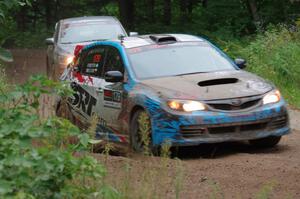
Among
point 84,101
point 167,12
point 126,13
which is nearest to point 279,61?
point 84,101

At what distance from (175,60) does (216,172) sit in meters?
3.01

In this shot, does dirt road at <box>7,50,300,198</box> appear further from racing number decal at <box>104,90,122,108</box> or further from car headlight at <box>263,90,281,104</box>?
racing number decal at <box>104,90,122,108</box>

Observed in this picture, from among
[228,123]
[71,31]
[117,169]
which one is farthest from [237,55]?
[117,169]

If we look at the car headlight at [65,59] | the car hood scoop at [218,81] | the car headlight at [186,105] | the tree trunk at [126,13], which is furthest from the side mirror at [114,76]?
the tree trunk at [126,13]

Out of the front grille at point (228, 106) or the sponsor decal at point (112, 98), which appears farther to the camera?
the sponsor decal at point (112, 98)

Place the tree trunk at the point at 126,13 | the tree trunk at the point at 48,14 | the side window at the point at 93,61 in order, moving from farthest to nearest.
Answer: the tree trunk at the point at 48,14 < the tree trunk at the point at 126,13 < the side window at the point at 93,61

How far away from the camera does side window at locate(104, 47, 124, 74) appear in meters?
11.2

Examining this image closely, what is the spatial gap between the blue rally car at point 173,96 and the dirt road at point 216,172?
0.35 m

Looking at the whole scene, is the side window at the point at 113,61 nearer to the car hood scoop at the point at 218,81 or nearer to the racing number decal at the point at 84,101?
the racing number decal at the point at 84,101

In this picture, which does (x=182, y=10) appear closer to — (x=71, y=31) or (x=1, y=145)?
(x=71, y=31)

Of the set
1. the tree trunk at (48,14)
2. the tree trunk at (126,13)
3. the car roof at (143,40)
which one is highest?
the car roof at (143,40)

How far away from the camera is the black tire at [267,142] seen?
1040cm

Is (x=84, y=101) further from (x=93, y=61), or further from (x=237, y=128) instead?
(x=237, y=128)

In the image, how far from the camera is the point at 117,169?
25.5ft
